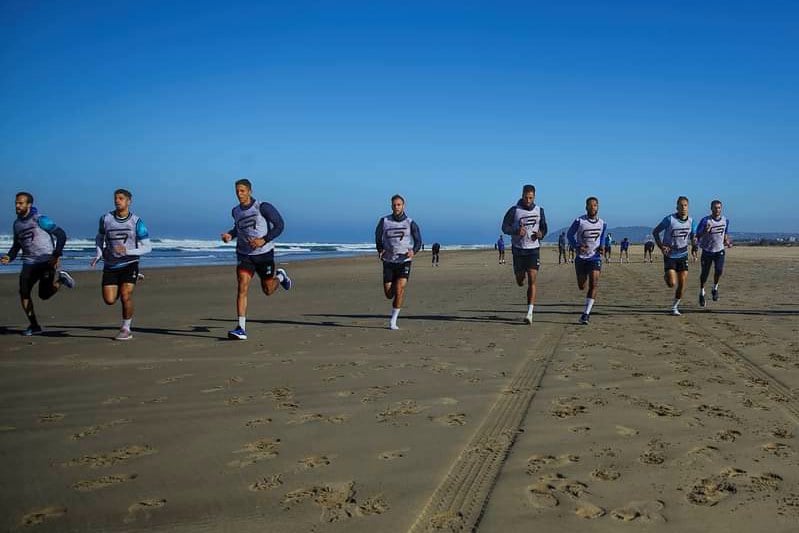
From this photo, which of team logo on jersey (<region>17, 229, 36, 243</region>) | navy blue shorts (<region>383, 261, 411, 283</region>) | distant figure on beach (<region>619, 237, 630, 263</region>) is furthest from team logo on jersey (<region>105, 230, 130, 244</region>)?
distant figure on beach (<region>619, 237, 630, 263</region>)

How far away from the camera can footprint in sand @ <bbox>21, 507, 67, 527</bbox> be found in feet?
8.52

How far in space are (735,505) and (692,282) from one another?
1747cm

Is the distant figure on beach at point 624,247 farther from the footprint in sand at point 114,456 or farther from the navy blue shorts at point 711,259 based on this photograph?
the footprint in sand at point 114,456

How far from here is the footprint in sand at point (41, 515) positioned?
2598 mm

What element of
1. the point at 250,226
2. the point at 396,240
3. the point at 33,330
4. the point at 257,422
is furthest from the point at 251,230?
the point at 257,422

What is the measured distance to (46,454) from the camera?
11.3ft

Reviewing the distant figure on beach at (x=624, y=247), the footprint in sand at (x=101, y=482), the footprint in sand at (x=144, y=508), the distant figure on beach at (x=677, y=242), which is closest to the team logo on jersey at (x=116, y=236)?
the footprint in sand at (x=101, y=482)

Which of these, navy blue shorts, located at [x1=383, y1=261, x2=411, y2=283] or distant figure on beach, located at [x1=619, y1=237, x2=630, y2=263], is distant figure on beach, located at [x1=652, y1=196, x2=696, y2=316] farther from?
distant figure on beach, located at [x1=619, y1=237, x2=630, y2=263]

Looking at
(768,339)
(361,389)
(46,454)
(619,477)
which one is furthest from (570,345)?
(46,454)

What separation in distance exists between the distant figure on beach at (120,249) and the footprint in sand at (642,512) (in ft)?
22.4

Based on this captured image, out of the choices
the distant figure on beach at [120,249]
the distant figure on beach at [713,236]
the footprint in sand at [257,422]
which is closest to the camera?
the footprint in sand at [257,422]

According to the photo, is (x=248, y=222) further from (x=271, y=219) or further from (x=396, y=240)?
(x=396, y=240)

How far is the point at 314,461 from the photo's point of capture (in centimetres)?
330

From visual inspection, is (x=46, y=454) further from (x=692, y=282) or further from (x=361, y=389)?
(x=692, y=282)
